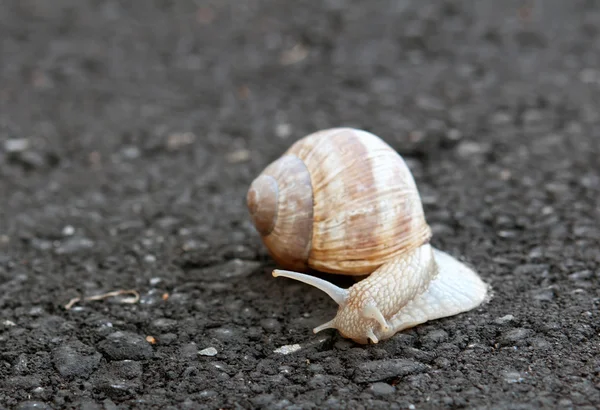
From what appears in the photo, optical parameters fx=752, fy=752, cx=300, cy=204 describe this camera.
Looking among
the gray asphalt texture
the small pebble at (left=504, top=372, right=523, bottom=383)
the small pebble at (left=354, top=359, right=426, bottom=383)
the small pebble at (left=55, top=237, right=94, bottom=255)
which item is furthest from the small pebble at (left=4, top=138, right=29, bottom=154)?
the small pebble at (left=504, top=372, right=523, bottom=383)

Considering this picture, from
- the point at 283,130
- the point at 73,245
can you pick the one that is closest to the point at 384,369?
the point at 73,245

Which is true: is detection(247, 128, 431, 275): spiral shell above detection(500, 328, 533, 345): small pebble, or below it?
above

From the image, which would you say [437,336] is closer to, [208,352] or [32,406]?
[208,352]

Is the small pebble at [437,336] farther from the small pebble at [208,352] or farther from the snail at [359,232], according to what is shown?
the small pebble at [208,352]

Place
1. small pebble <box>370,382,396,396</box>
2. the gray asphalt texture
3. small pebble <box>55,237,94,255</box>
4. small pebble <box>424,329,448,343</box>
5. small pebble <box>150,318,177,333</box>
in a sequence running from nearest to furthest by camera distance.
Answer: small pebble <box>370,382,396,396</box> → the gray asphalt texture → small pebble <box>424,329,448,343</box> → small pebble <box>150,318,177,333</box> → small pebble <box>55,237,94,255</box>

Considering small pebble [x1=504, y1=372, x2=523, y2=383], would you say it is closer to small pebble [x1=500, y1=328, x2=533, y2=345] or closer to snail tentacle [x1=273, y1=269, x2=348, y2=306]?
small pebble [x1=500, y1=328, x2=533, y2=345]

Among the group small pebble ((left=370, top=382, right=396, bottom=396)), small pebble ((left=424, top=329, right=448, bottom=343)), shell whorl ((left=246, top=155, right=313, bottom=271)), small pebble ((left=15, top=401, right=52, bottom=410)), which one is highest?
shell whorl ((left=246, top=155, right=313, bottom=271))

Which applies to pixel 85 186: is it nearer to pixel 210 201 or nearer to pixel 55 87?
pixel 210 201

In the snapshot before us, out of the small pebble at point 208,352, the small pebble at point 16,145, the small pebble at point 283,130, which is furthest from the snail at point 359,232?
the small pebble at point 16,145
